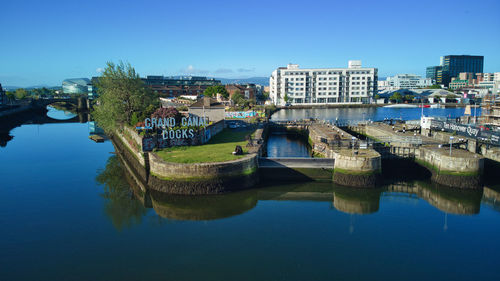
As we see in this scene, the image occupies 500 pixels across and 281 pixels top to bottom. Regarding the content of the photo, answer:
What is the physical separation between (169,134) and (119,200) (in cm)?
1092

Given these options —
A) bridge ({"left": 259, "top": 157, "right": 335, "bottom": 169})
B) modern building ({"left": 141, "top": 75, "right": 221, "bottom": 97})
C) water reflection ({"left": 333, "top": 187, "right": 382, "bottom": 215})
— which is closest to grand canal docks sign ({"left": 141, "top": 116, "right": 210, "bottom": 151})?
bridge ({"left": 259, "top": 157, "right": 335, "bottom": 169})

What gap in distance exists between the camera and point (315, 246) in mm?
23281

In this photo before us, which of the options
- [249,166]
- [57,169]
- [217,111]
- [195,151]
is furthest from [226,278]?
[217,111]

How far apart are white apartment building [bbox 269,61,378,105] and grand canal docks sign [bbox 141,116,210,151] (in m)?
138

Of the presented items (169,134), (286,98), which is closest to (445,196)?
(169,134)

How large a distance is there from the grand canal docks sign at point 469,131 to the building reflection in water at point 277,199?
30.7ft

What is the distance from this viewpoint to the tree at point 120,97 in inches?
2389

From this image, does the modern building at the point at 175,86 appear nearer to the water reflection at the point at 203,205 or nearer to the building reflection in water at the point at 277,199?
the building reflection in water at the point at 277,199

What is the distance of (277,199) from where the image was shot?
108 feet

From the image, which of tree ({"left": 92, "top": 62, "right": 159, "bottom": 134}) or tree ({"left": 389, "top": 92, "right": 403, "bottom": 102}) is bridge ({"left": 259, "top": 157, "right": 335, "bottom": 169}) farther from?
tree ({"left": 389, "top": 92, "right": 403, "bottom": 102})

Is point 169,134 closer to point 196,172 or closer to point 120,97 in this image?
point 196,172

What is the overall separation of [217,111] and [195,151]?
85.5 ft

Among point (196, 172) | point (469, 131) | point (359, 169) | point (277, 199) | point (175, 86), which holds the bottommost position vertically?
point (277, 199)

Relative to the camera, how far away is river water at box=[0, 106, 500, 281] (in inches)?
806
